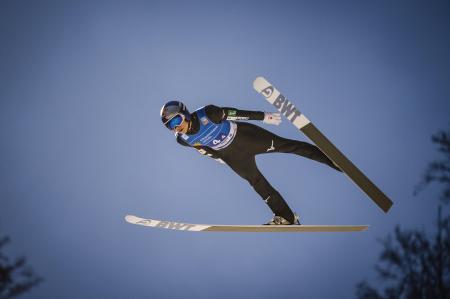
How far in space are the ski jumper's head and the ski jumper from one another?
85 millimetres

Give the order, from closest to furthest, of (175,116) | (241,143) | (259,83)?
(259,83), (175,116), (241,143)

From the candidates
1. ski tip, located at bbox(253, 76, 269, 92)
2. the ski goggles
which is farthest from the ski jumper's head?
ski tip, located at bbox(253, 76, 269, 92)

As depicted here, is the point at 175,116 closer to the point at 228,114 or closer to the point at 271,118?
the point at 228,114

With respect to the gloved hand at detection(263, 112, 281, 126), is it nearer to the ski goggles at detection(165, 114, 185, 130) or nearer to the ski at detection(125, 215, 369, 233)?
the ski goggles at detection(165, 114, 185, 130)

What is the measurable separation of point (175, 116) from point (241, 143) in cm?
90

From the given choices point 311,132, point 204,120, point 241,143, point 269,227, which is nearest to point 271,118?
point 241,143

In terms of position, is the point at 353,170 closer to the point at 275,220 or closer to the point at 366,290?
the point at 275,220

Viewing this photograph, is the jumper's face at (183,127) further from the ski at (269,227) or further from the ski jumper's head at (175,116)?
the ski at (269,227)

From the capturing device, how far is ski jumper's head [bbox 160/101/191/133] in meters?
4.66

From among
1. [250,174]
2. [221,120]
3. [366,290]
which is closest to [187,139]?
[221,120]

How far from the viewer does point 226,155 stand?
198 inches

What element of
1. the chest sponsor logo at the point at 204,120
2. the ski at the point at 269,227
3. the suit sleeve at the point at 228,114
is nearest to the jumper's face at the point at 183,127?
the chest sponsor logo at the point at 204,120

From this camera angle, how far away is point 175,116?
4.66m

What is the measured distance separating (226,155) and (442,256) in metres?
9.05
